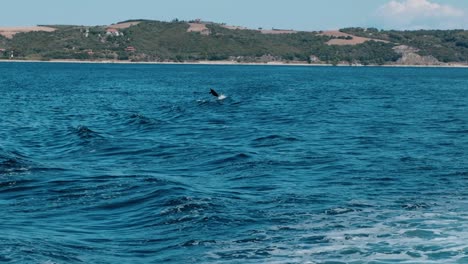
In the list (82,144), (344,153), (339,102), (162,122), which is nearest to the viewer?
(344,153)

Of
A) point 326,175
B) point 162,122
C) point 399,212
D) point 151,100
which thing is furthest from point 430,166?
point 151,100

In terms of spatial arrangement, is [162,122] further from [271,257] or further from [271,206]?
[271,257]

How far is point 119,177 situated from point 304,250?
12886 mm

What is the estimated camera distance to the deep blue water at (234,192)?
70.3 ft

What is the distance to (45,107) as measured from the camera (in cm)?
7431

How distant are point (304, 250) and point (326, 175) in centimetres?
1209

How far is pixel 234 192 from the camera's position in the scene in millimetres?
29062

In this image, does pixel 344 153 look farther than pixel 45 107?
No

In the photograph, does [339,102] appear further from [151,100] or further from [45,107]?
[45,107]

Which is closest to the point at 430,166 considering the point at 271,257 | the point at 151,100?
the point at 271,257

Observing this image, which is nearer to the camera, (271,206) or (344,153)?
(271,206)

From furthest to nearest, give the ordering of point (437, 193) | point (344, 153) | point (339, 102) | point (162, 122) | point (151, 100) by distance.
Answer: point (151, 100) → point (339, 102) → point (162, 122) → point (344, 153) → point (437, 193)

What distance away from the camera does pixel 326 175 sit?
1298 inches

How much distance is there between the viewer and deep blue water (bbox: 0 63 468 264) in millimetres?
21422
